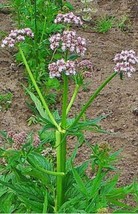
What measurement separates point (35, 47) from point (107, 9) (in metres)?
1.62

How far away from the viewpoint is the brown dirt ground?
421cm

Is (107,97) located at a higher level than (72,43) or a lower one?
lower

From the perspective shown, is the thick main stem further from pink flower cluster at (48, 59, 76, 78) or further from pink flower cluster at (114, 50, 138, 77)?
pink flower cluster at (114, 50, 138, 77)

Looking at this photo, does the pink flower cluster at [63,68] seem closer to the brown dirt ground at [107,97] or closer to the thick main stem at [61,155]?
the thick main stem at [61,155]

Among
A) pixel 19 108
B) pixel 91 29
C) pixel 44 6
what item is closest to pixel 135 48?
pixel 91 29

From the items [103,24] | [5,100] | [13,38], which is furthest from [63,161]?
[103,24]

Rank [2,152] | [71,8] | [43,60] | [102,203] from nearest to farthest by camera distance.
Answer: [102,203], [2,152], [43,60], [71,8]

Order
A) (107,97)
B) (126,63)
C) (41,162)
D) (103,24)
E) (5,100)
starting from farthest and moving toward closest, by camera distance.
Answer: (103,24), (107,97), (5,100), (41,162), (126,63)

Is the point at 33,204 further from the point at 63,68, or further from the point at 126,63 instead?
the point at 126,63

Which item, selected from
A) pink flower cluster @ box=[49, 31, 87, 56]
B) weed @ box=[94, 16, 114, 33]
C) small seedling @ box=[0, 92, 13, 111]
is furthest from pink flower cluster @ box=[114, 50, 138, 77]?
weed @ box=[94, 16, 114, 33]

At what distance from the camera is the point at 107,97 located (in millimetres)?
4801

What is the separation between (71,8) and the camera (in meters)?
5.79

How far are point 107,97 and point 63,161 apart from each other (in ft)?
6.25

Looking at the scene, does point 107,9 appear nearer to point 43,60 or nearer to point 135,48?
point 135,48
